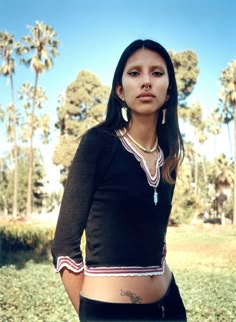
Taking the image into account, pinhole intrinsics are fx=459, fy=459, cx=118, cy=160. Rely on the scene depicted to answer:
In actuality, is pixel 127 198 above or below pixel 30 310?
above

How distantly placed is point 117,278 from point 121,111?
11.8 inches

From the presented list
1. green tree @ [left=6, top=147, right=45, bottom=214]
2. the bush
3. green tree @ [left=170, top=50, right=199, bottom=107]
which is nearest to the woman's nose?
the bush

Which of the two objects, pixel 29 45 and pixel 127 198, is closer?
pixel 127 198

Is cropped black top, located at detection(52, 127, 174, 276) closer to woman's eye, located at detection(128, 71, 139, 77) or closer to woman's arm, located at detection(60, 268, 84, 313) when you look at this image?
woman's arm, located at detection(60, 268, 84, 313)

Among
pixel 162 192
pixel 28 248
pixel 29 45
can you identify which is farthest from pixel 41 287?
pixel 162 192

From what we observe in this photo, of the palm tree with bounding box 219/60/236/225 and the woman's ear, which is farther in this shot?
the palm tree with bounding box 219/60/236/225

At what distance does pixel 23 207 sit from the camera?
23.5ft

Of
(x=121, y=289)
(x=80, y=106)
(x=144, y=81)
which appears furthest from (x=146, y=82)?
(x=80, y=106)

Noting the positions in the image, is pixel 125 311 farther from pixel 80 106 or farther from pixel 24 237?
pixel 80 106

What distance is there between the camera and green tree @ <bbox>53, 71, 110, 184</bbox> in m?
5.71

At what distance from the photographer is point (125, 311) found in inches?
28.9

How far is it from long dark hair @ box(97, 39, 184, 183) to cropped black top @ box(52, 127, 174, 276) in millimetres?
89

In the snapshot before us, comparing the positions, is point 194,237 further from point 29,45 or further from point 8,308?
point 29,45

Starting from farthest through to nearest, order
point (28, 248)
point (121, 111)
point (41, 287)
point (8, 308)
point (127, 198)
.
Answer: point (28, 248) → point (41, 287) → point (8, 308) → point (121, 111) → point (127, 198)
